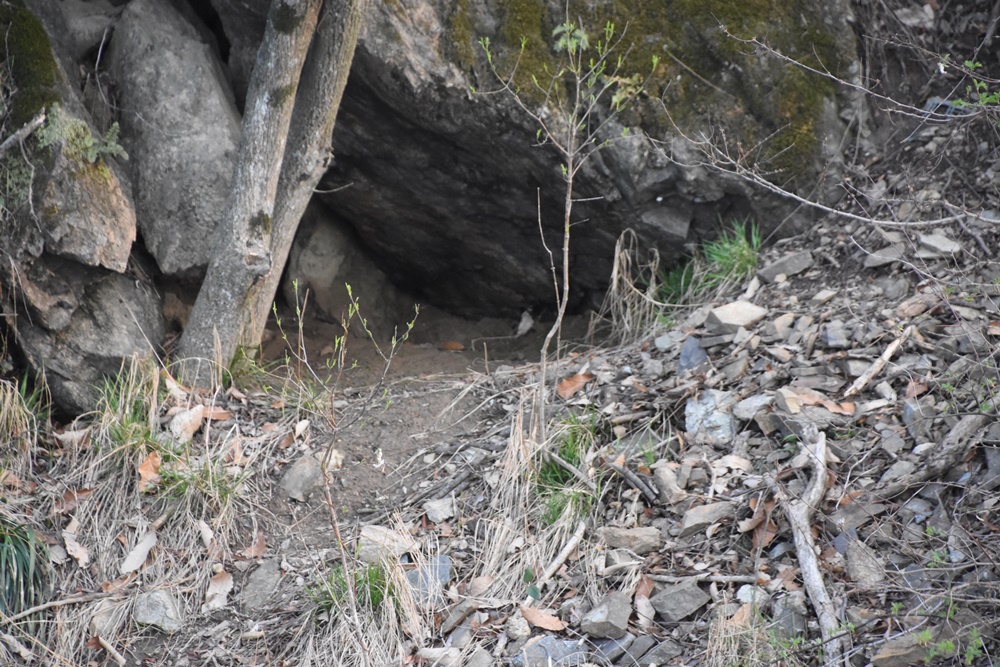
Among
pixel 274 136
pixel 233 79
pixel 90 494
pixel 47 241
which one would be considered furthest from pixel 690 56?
pixel 90 494

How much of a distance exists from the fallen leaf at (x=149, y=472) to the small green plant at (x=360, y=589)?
0.96 m

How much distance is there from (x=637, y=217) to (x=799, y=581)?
249 cm

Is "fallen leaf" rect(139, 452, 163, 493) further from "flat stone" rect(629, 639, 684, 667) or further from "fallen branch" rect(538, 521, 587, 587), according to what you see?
"flat stone" rect(629, 639, 684, 667)

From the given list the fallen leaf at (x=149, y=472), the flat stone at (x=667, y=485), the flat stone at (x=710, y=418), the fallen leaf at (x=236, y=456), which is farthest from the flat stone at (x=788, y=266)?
the fallen leaf at (x=149, y=472)

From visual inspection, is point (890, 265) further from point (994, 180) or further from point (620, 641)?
point (620, 641)

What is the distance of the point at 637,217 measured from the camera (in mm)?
4957

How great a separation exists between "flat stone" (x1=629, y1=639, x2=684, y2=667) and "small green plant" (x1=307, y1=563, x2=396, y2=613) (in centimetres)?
97

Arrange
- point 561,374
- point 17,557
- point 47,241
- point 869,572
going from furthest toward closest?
point 561,374
point 47,241
point 17,557
point 869,572

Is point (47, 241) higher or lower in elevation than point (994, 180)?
higher

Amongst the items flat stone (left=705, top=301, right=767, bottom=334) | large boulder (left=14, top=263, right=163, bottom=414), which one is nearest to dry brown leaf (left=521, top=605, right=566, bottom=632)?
flat stone (left=705, top=301, right=767, bottom=334)

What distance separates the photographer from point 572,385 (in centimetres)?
425

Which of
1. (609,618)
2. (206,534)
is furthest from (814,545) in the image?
(206,534)

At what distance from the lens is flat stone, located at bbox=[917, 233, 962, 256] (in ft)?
13.0

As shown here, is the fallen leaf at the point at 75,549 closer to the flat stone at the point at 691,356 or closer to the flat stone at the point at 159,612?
the flat stone at the point at 159,612
